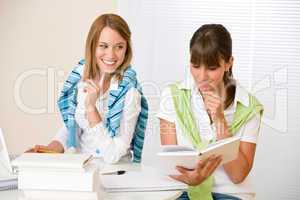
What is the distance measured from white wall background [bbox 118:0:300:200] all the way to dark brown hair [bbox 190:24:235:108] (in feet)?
3.84

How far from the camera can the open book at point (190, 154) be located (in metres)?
1.47

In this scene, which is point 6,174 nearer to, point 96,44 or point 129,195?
point 129,195

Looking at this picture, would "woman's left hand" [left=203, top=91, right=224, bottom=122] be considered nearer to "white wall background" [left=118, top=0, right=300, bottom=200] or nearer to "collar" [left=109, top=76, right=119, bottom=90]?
"collar" [left=109, top=76, right=119, bottom=90]

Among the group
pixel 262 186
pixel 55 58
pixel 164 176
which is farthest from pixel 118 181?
pixel 262 186

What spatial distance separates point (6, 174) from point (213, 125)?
0.76 m

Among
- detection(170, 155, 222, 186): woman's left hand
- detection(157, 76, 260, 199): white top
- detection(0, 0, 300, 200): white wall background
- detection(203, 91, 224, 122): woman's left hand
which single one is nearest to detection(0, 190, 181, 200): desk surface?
detection(170, 155, 222, 186): woman's left hand

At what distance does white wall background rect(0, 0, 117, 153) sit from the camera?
3.02 metres

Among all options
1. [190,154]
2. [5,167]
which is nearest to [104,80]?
[5,167]

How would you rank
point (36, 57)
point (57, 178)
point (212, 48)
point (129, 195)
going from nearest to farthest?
point (57, 178)
point (129, 195)
point (212, 48)
point (36, 57)

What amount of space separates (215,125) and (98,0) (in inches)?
57.9

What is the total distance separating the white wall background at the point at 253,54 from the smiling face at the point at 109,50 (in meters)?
1.02

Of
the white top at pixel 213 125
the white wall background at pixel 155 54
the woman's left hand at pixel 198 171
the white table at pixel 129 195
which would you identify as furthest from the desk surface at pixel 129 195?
the white wall background at pixel 155 54

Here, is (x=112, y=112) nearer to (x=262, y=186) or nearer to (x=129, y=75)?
(x=129, y=75)

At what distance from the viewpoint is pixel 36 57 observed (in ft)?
10.0
